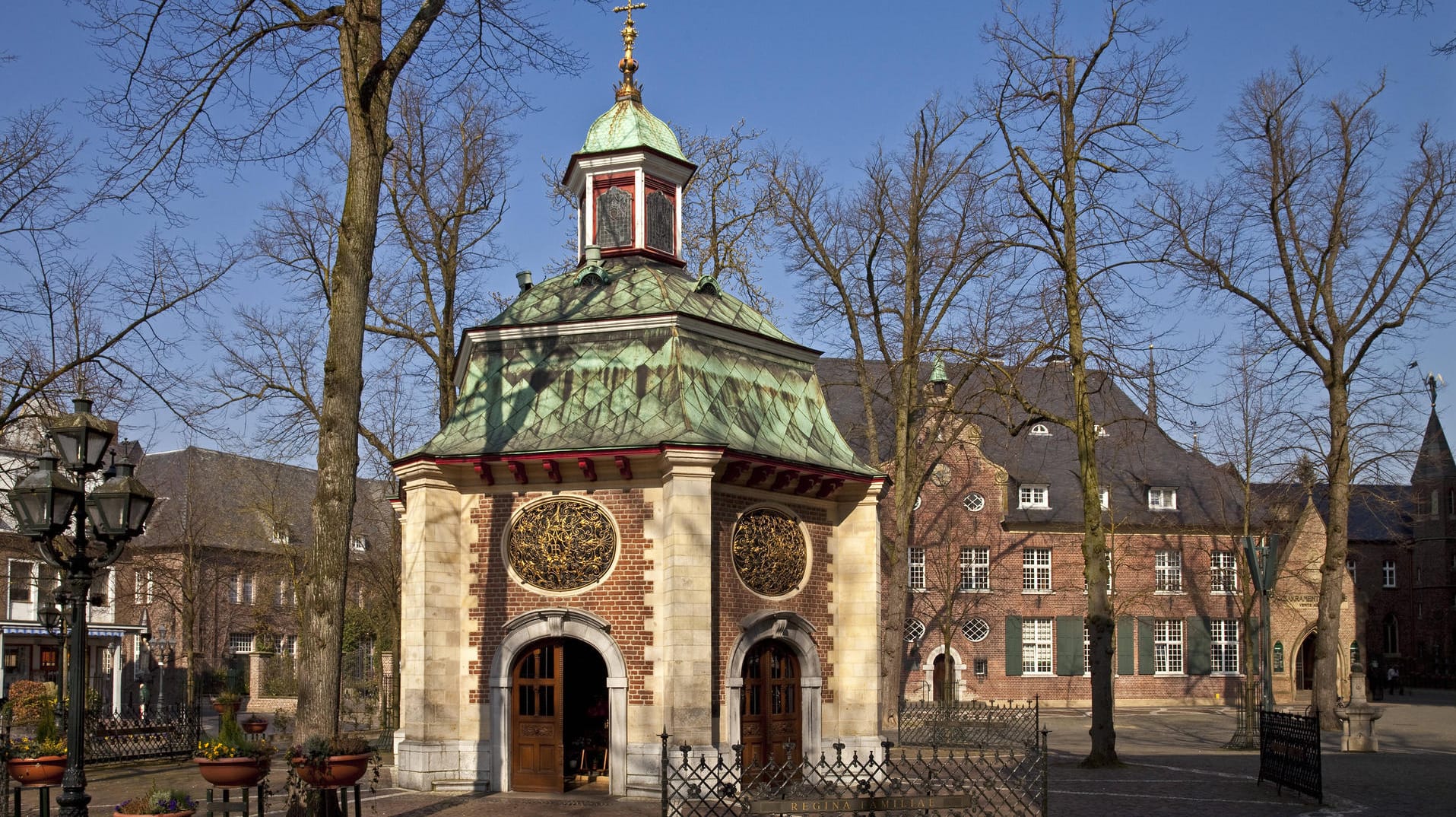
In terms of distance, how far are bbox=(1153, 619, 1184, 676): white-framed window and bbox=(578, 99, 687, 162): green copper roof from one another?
3060 centimetres

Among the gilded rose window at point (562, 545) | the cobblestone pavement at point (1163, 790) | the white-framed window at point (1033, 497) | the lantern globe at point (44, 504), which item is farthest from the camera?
the white-framed window at point (1033, 497)

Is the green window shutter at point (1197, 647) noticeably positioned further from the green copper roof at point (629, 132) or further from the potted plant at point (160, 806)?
the potted plant at point (160, 806)

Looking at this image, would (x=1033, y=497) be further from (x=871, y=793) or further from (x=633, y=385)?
(x=871, y=793)

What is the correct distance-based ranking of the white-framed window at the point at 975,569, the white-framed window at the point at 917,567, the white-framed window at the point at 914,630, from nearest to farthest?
the white-framed window at the point at 914,630, the white-framed window at the point at 917,567, the white-framed window at the point at 975,569

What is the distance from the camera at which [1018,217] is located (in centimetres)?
2334

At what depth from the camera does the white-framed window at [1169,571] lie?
4747 cm

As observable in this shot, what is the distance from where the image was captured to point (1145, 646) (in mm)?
46781

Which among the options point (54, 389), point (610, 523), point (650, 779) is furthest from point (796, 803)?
point (54, 389)

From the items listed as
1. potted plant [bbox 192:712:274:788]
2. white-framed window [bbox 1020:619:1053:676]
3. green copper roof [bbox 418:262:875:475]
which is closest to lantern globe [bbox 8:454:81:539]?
potted plant [bbox 192:712:274:788]

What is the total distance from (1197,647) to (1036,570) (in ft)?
22.4

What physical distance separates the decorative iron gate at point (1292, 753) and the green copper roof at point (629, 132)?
47.7 ft

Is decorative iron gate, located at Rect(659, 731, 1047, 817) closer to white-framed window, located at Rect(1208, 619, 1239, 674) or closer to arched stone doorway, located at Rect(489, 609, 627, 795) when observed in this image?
arched stone doorway, located at Rect(489, 609, 627, 795)

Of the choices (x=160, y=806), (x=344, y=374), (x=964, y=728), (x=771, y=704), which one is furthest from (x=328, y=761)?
(x=964, y=728)

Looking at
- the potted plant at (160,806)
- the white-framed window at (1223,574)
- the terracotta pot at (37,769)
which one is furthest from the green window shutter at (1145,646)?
the potted plant at (160,806)
